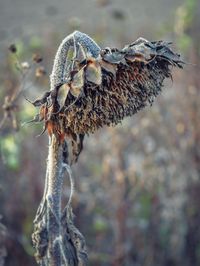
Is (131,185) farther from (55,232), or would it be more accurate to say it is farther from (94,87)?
(94,87)

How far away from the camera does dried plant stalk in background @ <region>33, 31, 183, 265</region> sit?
169 centimetres

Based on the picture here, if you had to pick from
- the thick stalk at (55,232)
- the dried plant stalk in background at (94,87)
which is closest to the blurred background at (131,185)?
the thick stalk at (55,232)

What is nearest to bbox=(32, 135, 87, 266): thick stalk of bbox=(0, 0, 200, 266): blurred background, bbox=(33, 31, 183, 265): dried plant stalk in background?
bbox=(33, 31, 183, 265): dried plant stalk in background

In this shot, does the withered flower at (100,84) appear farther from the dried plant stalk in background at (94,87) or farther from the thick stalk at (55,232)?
the thick stalk at (55,232)

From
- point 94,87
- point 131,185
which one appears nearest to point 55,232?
point 94,87

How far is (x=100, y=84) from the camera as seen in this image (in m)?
1.70

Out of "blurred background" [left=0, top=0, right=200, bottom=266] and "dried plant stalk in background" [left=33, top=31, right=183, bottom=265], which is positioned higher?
"blurred background" [left=0, top=0, right=200, bottom=266]

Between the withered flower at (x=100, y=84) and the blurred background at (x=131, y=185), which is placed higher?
the blurred background at (x=131, y=185)

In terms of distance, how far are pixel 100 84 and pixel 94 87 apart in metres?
0.02

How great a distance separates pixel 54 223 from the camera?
6.63 ft

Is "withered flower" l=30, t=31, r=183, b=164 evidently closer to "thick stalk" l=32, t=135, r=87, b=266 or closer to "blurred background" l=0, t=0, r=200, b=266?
"thick stalk" l=32, t=135, r=87, b=266

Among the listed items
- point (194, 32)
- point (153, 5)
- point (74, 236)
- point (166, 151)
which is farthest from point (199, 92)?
point (153, 5)

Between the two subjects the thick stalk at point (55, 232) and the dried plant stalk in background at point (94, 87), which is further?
the thick stalk at point (55, 232)

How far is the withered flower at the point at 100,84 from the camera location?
1.69 m
